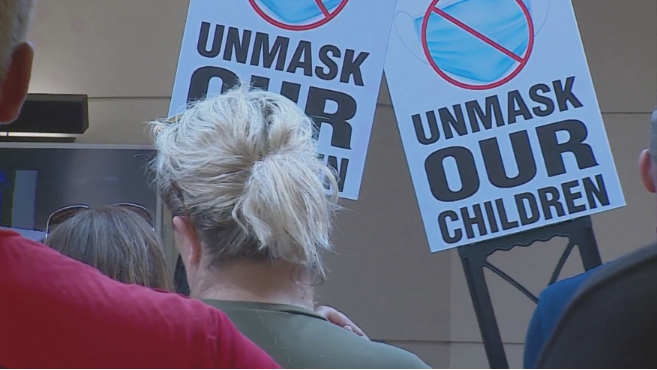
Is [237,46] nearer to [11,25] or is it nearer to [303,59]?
[303,59]

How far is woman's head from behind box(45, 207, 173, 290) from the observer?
5.85 feet

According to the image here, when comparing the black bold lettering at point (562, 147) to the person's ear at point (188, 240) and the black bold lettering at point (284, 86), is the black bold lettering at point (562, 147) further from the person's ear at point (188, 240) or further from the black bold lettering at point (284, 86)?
the person's ear at point (188, 240)

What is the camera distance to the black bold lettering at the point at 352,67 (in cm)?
224

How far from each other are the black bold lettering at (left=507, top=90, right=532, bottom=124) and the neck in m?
1.15

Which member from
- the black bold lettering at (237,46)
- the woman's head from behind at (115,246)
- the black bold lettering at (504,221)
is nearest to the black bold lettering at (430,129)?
the black bold lettering at (504,221)

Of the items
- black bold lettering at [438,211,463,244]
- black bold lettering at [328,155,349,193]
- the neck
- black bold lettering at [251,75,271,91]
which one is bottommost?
the neck

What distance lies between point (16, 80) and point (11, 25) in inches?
2.4

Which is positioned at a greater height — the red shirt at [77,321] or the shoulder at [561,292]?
the shoulder at [561,292]

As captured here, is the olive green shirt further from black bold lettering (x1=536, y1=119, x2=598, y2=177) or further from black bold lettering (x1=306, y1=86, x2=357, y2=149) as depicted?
black bold lettering (x1=536, y1=119, x2=598, y2=177)

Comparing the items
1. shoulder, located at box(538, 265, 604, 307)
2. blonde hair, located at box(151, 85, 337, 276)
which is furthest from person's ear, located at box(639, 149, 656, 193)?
blonde hair, located at box(151, 85, 337, 276)

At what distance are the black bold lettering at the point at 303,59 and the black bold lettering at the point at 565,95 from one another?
A: 63cm

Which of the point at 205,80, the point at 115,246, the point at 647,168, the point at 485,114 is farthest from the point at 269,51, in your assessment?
the point at 647,168

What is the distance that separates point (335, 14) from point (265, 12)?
181 millimetres

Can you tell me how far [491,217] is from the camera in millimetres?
2281
